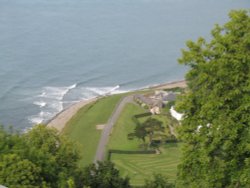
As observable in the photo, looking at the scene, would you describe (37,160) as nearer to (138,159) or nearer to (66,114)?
(138,159)

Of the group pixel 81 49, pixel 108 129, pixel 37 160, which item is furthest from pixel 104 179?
pixel 81 49

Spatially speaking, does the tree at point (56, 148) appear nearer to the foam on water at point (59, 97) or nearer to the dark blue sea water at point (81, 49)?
the dark blue sea water at point (81, 49)

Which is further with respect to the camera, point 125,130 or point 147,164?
point 125,130

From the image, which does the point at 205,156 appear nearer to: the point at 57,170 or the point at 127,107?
the point at 57,170

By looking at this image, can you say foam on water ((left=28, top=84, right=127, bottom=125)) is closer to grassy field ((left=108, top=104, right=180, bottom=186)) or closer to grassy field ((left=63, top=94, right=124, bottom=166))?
grassy field ((left=63, top=94, right=124, bottom=166))

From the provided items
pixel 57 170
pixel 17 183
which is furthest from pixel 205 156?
pixel 57 170

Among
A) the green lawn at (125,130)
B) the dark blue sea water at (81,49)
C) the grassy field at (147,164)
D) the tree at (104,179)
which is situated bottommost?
the tree at (104,179)

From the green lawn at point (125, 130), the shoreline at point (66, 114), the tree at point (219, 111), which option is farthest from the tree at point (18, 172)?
the shoreline at point (66, 114)
